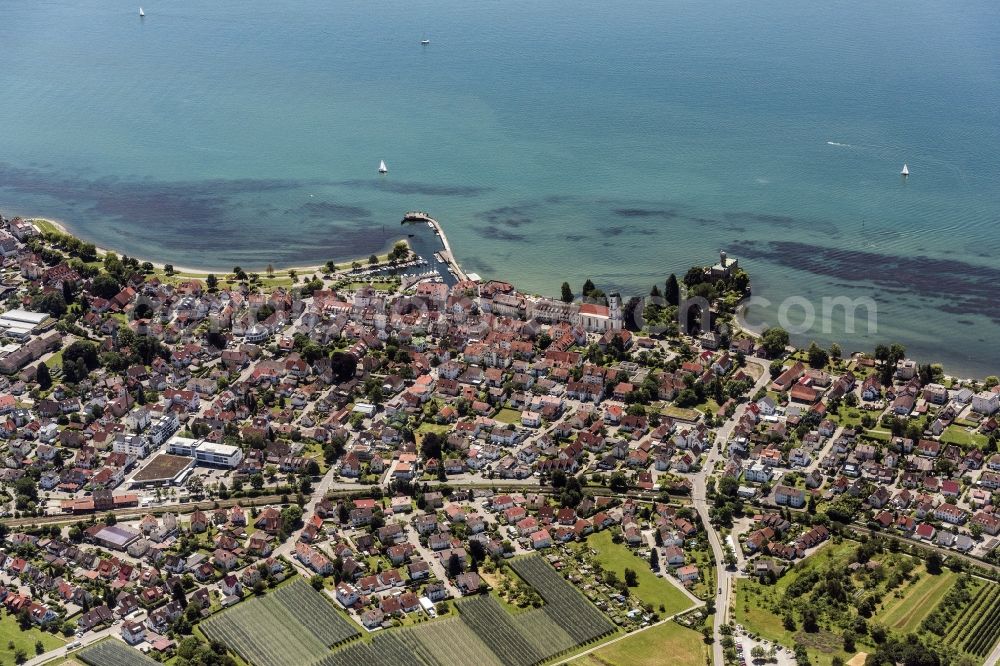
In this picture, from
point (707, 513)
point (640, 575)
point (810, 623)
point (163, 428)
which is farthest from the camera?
point (163, 428)

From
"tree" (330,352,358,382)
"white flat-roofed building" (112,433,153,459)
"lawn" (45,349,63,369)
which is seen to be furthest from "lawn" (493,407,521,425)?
"lawn" (45,349,63,369)

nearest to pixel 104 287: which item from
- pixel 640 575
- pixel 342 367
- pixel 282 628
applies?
pixel 342 367

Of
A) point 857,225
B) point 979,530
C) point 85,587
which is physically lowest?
point 85,587

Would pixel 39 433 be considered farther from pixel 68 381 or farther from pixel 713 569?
pixel 713 569

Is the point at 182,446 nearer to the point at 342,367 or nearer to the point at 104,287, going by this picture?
the point at 342,367

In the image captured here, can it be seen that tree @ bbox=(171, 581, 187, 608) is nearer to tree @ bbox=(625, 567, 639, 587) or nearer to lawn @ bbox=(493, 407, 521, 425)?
tree @ bbox=(625, 567, 639, 587)

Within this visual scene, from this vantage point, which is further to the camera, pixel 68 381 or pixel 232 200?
pixel 232 200

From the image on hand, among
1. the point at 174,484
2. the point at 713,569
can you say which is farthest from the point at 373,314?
the point at 713,569
